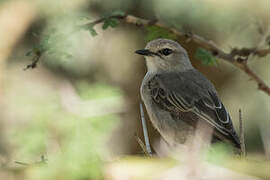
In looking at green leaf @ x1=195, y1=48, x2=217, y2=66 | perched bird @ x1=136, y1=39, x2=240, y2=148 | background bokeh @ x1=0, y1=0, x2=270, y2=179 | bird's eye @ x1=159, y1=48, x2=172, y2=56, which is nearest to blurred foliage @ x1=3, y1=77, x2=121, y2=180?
background bokeh @ x1=0, y1=0, x2=270, y2=179

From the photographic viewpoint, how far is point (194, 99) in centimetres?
A: 555

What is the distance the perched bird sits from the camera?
209 inches

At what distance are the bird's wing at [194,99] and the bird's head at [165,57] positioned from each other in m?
0.28

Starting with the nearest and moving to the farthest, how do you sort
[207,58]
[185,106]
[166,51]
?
[207,58]
[185,106]
[166,51]

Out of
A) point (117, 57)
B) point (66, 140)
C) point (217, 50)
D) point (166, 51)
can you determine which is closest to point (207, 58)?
point (217, 50)

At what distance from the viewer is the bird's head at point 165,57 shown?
6.20 metres

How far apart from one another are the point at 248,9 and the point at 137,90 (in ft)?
8.12

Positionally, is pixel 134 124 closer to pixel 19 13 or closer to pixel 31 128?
pixel 19 13

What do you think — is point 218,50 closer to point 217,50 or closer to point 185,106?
point 217,50

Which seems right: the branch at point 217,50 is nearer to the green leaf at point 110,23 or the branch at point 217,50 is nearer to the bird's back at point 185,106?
the green leaf at point 110,23

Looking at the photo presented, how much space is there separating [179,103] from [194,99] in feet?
0.53

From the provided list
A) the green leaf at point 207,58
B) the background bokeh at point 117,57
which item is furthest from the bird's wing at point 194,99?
the green leaf at point 207,58

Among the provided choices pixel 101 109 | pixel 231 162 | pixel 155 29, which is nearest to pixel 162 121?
pixel 155 29

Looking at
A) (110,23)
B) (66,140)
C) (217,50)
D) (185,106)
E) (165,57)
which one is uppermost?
(165,57)
